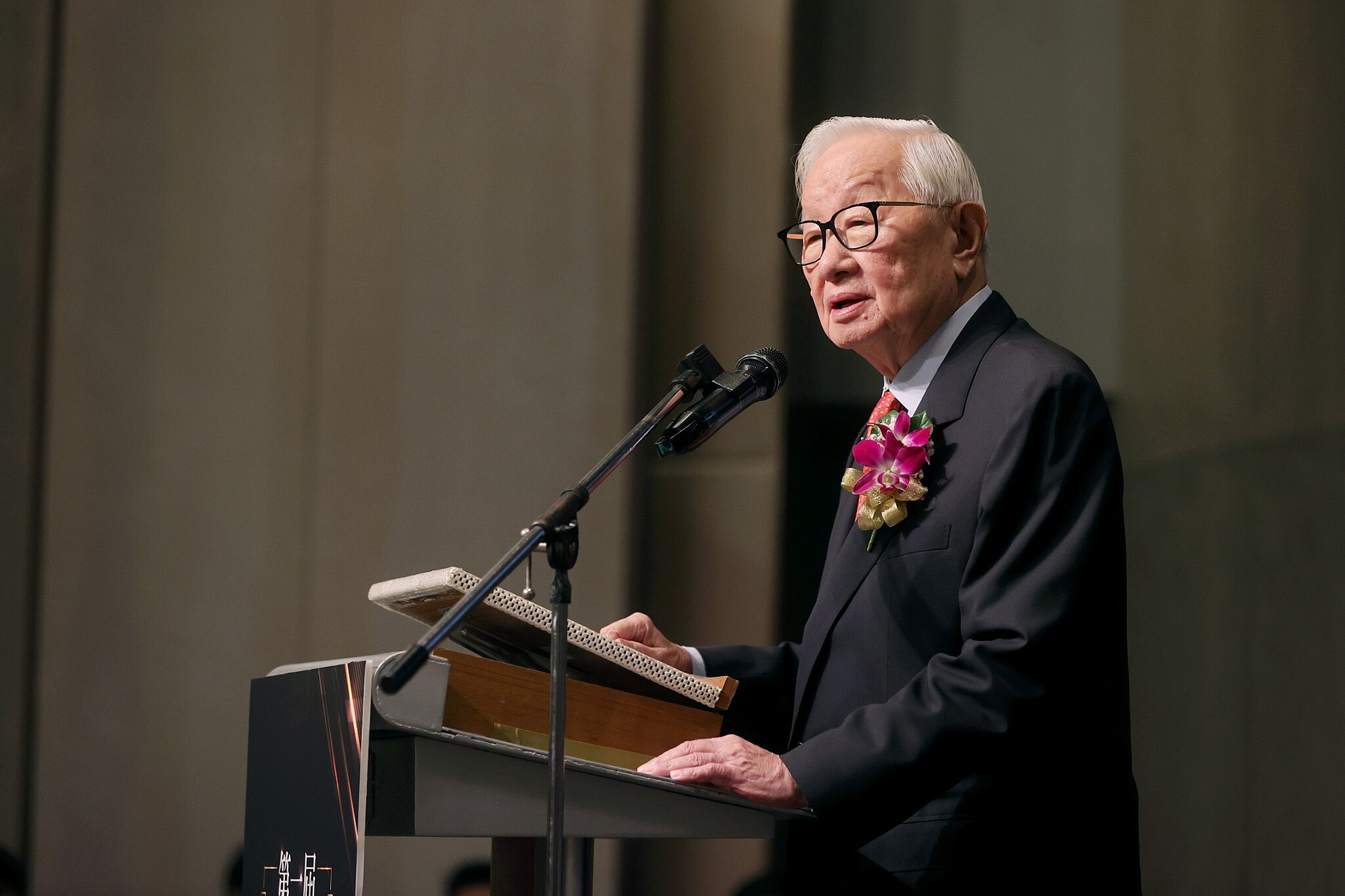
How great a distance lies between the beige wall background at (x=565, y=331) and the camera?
3.61m

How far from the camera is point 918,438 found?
198 cm

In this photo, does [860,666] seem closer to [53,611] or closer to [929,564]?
[929,564]

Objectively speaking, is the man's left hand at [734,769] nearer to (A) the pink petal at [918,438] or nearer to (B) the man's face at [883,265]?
(A) the pink petal at [918,438]

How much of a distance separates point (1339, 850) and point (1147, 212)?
5.96 feet

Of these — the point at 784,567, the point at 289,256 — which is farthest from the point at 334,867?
the point at 289,256

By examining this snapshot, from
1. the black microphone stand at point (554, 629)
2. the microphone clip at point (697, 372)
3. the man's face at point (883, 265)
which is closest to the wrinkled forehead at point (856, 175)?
the man's face at point (883, 265)

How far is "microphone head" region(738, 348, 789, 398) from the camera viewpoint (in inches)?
71.7

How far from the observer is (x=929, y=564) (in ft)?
6.25

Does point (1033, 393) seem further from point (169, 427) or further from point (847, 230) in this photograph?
point (169, 427)

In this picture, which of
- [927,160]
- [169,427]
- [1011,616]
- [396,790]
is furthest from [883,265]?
[169,427]

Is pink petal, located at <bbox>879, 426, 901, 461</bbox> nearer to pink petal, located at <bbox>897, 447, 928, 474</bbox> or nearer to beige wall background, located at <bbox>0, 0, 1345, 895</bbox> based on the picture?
pink petal, located at <bbox>897, 447, 928, 474</bbox>

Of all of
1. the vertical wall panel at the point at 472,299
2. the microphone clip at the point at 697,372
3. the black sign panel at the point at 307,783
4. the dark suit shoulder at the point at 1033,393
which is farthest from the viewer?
the vertical wall panel at the point at 472,299

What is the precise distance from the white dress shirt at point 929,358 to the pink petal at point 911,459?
17cm

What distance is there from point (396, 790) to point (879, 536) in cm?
85
